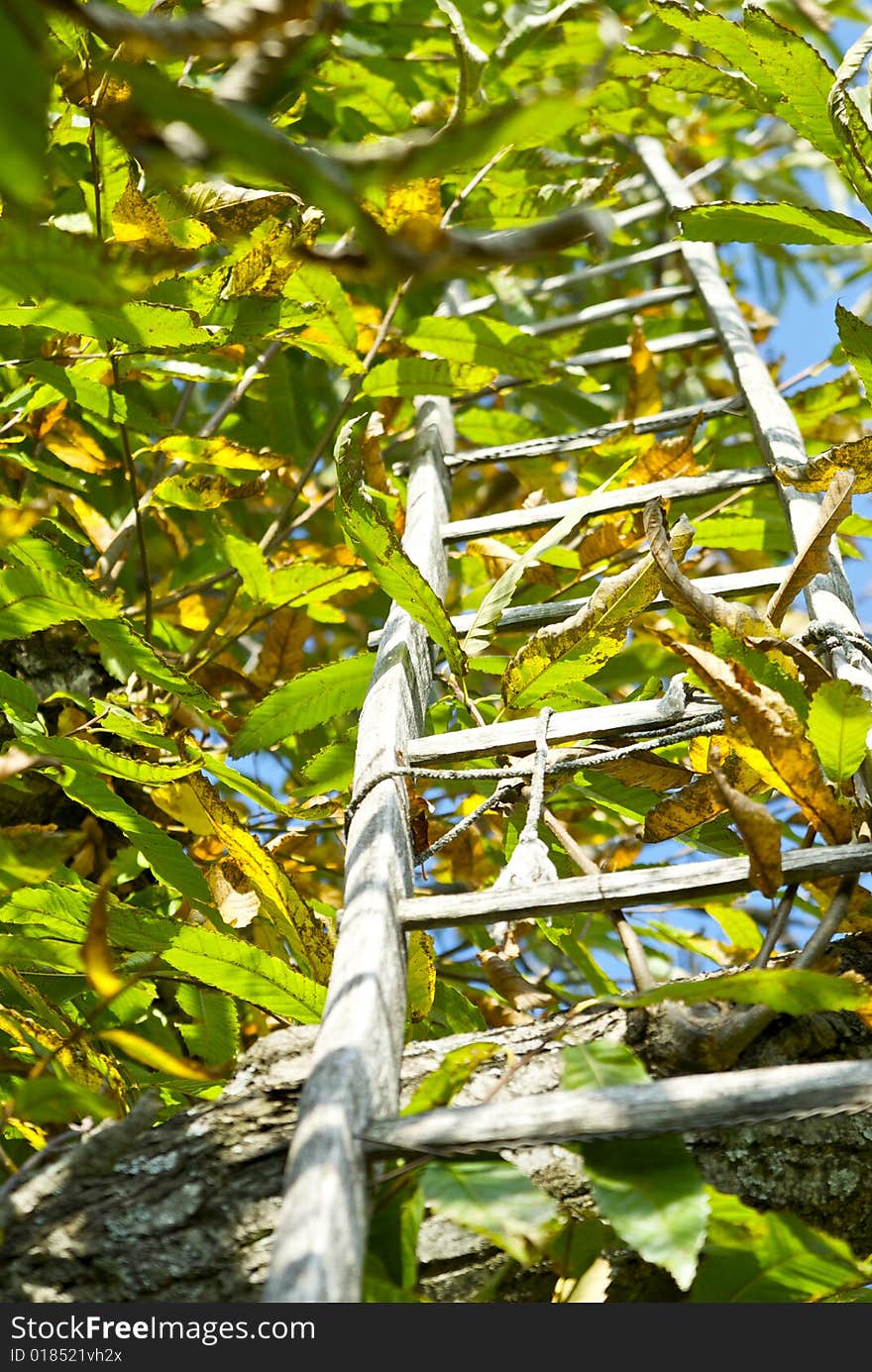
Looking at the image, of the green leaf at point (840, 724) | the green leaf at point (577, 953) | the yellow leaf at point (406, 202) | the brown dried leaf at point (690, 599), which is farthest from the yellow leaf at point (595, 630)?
the yellow leaf at point (406, 202)

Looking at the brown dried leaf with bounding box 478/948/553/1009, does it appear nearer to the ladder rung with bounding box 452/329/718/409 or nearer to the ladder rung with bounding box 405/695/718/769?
the ladder rung with bounding box 405/695/718/769

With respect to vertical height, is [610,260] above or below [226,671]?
above

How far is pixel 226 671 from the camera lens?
5.83 feet

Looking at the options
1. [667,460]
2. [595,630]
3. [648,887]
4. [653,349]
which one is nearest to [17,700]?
[595,630]

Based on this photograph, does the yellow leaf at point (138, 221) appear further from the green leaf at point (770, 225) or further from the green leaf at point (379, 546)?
the green leaf at point (770, 225)

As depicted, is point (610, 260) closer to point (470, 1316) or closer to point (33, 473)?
point (33, 473)

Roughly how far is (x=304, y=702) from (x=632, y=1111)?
2.66 feet

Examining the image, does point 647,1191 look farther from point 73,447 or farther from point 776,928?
point 73,447

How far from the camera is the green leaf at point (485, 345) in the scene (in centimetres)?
165

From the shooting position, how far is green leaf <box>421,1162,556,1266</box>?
660 millimetres

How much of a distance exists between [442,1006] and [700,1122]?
27.2 inches

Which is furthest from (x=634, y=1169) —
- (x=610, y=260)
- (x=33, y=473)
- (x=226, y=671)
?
(x=610, y=260)

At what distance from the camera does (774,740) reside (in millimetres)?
904

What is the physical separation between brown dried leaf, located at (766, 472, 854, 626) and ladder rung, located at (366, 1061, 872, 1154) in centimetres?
57
